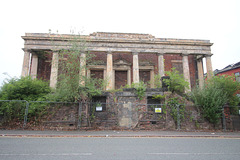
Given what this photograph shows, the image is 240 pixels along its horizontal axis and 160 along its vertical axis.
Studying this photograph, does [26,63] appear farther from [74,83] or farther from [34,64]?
[74,83]

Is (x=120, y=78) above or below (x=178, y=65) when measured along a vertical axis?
below

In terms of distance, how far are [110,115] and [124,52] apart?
40.2ft

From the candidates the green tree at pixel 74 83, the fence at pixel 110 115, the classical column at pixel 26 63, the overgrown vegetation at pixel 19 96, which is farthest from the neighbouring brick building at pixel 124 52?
the fence at pixel 110 115

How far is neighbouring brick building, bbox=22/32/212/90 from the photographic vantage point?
67.0ft

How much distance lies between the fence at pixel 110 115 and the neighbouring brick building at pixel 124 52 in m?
8.53

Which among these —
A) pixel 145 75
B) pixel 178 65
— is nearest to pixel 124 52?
pixel 145 75

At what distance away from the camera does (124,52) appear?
21.8m

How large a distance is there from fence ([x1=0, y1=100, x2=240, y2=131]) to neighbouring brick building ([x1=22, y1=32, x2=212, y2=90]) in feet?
28.0

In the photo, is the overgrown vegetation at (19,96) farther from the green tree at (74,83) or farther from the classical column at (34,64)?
the classical column at (34,64)

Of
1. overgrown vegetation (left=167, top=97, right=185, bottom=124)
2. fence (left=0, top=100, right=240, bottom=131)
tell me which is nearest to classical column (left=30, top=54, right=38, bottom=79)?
fence (left=0, top=100, right=240, bottom=131)

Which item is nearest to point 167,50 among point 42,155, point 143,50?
point 143,50

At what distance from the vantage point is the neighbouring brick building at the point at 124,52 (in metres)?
20.4

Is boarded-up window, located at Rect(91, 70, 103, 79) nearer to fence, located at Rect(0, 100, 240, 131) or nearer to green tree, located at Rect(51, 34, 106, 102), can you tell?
green tree, located at Rect(51, 34, 106, 102)

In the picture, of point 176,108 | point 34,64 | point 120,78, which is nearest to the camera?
point 176,108
